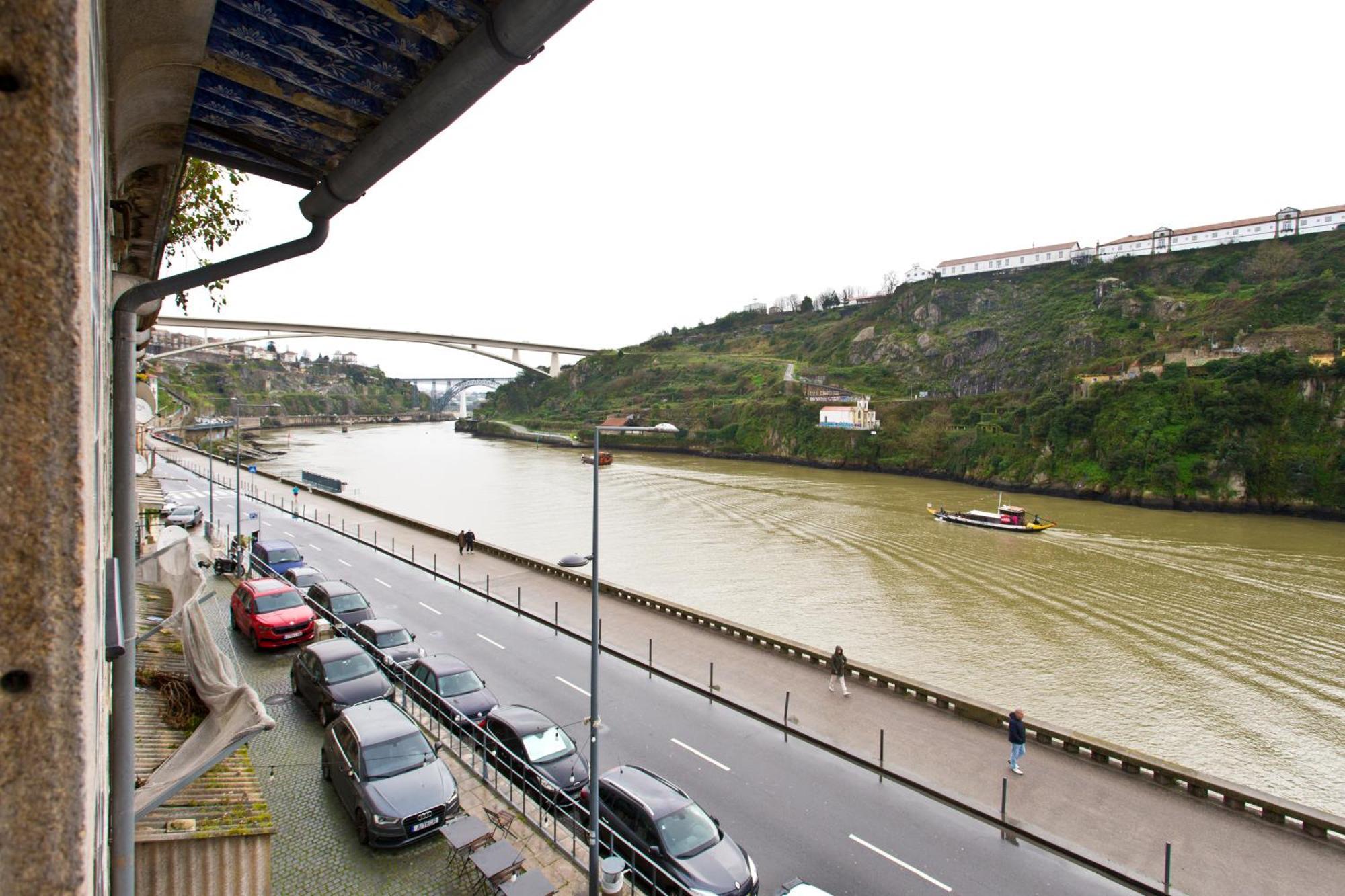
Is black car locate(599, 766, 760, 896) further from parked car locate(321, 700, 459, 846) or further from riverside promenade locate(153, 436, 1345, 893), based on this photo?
riverside promenade locate(153, 436, 1345, 893)

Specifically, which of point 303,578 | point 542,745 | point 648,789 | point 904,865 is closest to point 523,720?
point 542,745

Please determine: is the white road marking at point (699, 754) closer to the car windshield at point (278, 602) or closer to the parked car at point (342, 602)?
the parked car at point (342, 602)

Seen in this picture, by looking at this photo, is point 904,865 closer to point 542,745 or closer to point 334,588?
point 542,745

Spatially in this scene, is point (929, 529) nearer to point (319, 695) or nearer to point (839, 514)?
point (839, 514)

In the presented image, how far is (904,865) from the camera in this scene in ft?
24.3

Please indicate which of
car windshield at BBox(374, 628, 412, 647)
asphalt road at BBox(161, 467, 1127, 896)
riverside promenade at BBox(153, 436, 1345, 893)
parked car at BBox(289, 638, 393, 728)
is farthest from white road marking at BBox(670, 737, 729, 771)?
car windshield at BBox(374, 628, 412, 647)

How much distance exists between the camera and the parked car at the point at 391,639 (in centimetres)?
1123

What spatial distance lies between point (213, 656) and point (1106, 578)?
2493cm

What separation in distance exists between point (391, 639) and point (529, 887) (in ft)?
23.0

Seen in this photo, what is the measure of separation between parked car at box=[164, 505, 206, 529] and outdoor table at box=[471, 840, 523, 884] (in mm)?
19708

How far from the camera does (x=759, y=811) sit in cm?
832

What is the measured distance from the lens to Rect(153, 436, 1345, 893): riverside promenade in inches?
307

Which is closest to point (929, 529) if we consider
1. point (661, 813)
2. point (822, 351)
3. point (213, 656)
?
point (661, 813)

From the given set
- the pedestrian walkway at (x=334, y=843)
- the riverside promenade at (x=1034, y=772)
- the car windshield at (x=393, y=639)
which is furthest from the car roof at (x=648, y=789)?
the car windshield at (x=393, y=639)
